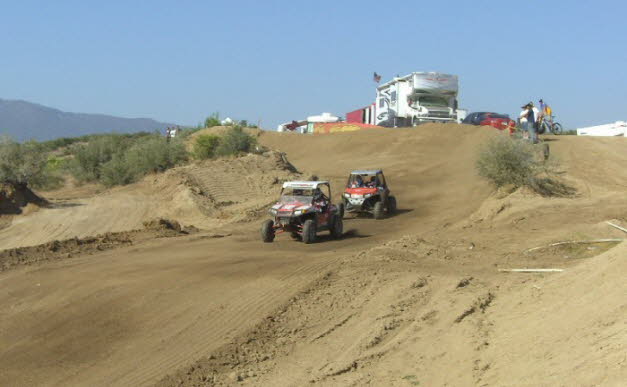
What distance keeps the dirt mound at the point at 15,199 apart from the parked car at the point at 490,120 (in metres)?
21.6

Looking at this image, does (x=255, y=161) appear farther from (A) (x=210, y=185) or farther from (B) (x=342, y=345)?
(B) (x=342, y=345)

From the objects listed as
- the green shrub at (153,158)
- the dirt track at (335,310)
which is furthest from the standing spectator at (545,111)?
the green shrub at (153,158)

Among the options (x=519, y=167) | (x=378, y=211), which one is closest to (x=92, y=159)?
(x=378, y=211)

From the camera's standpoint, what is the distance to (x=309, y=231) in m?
16.0

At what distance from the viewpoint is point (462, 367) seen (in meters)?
6.99

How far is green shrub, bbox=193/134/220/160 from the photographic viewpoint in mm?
32844

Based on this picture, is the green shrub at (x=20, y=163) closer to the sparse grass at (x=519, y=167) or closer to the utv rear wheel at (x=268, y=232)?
the utv rear wheel at (x=268, y=232)

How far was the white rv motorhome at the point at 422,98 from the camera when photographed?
36.8 m

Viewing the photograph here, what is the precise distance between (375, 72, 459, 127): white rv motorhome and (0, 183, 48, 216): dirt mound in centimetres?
2119

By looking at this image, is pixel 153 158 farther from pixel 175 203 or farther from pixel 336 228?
pixel 336 228

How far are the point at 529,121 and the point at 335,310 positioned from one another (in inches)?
736

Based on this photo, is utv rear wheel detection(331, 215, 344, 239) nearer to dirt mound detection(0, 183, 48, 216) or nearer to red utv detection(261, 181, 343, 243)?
red utv detection(261, 181, 343, 243)

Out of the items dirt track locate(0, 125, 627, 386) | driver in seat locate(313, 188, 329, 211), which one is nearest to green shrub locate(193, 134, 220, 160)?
dirt track locate(0, 125, 627, 386)

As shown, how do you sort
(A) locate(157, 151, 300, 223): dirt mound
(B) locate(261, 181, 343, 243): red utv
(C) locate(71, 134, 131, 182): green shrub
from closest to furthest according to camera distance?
1. (B) locate(261, 181, 343, 243): red utv
2. (A) locate(157, 151, 300, 223): dirt mound
3. (C) locate(71, 134, 131, 182): green shrub
